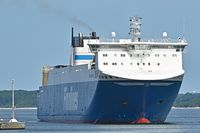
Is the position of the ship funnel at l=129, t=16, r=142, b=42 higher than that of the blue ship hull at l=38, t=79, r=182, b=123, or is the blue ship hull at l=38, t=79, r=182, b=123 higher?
the ship funnel at l=129, t=16, r=142, b=42

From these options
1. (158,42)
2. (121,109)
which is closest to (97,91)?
(121,109)

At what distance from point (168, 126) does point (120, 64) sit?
627cm

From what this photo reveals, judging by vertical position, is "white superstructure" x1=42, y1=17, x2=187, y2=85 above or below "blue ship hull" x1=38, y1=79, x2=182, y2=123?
above

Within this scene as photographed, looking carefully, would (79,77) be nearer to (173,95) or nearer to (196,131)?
(173,95)

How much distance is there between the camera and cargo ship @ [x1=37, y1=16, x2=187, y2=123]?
75500 mm

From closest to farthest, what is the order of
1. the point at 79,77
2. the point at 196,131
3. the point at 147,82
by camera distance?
the point at 196,131 < the point at 147,82 < the point at 79,77

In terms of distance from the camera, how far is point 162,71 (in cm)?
7750

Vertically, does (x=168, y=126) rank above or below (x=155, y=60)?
below

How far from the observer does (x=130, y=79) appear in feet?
246

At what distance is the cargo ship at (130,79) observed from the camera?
75.5 meters

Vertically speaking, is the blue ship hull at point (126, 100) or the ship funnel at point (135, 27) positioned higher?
the ship funnel at point (135, 27)

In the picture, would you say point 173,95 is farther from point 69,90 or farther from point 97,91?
Result: point 69,90

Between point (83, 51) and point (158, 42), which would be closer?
point (158, 42)

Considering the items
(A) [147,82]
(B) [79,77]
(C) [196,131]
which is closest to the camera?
(C) [196,131]
